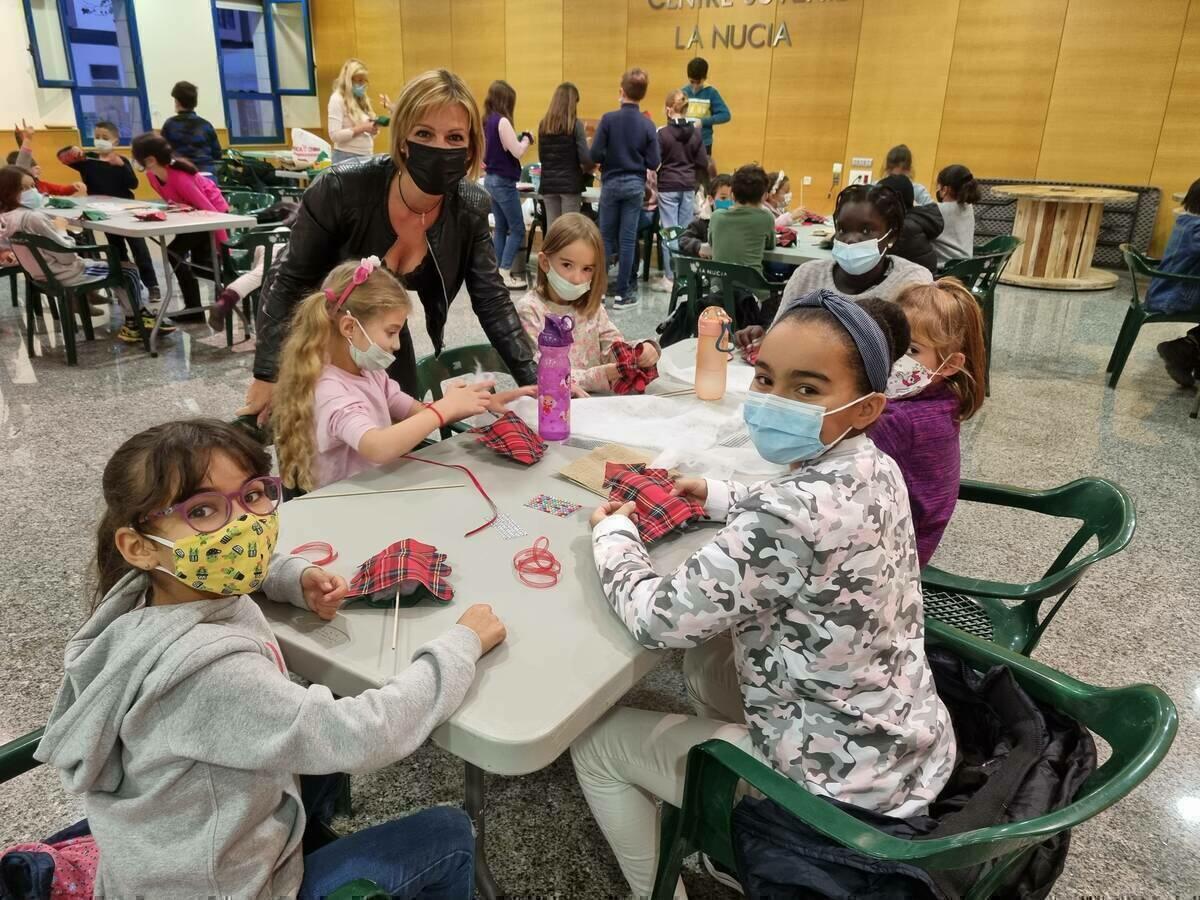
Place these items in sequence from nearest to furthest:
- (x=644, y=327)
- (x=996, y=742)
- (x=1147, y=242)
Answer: (x=996, y=742)
(x=644, y=327)
(x=1147, y=242)

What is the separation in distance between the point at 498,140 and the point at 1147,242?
21.4 ft

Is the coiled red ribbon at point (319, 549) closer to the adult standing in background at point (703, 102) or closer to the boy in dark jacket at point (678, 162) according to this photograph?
the boy in dark jacket at point (678, 162)

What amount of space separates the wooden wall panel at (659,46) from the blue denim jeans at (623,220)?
4074 mm

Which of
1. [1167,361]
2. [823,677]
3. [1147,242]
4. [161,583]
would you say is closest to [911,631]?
[823,677]

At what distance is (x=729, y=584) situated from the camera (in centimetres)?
119

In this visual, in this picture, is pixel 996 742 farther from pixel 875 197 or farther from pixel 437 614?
pixel 875 197

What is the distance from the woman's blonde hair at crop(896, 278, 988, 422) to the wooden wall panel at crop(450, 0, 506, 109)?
1079 centimetres

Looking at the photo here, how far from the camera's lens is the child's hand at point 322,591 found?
1.27m

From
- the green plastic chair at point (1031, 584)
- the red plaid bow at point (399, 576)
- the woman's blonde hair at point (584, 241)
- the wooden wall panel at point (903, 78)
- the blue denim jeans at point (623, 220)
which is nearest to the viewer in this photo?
the red plaid bow at point (399, 576)

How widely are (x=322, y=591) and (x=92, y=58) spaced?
12.2 m

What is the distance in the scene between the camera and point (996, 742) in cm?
134

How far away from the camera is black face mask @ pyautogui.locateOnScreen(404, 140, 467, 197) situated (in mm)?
2168

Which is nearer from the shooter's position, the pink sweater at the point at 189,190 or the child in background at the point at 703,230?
the child in background at the point at 703,230

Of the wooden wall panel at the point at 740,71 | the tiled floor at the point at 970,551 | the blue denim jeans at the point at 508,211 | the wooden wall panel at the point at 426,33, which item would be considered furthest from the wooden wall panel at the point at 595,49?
the tiled floor at the point at 970,551
